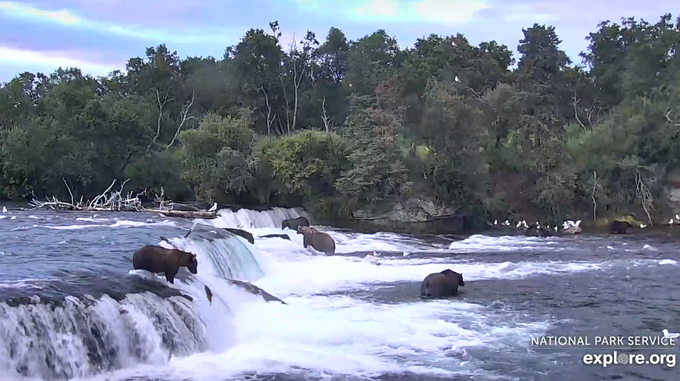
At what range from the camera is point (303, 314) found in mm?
13406

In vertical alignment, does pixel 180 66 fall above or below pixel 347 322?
above

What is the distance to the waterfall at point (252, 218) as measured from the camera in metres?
28.4

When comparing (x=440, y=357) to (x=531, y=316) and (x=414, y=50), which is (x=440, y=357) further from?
(x=414, y=50)

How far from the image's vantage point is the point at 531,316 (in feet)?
44.1

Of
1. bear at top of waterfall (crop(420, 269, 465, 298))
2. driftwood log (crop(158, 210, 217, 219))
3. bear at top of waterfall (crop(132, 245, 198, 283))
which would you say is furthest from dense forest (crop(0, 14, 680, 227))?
bear at top of waterfall (crop(132, 245, 198, 283))

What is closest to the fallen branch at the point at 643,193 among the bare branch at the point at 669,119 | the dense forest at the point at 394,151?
the dense forest at the point at 394,151

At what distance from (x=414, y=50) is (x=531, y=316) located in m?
44.0

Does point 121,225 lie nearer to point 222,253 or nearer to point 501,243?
point 222,253

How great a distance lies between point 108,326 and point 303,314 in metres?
4.04

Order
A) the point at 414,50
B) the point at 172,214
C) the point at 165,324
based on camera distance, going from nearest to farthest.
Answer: the point at 165,324
the point at 172,214
the point at 414,50

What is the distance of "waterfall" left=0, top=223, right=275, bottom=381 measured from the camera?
921 cm

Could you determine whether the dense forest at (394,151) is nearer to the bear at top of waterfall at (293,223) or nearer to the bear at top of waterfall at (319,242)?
the bear at top of waterfall at (293,223)

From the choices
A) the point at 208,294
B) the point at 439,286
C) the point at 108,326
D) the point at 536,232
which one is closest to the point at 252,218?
the point at 536,232

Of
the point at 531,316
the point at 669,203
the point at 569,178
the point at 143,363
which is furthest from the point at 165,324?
the point at 669,203
